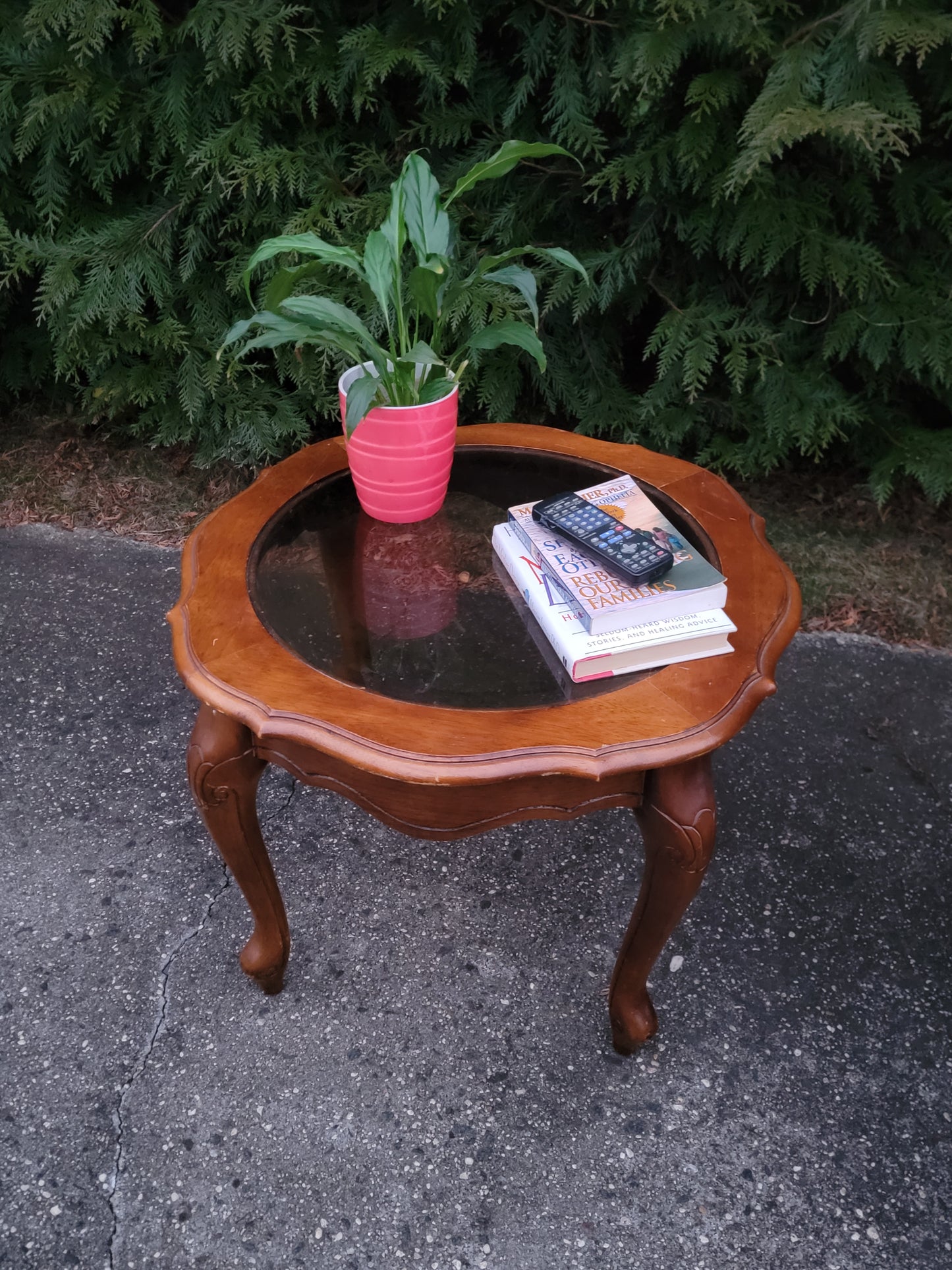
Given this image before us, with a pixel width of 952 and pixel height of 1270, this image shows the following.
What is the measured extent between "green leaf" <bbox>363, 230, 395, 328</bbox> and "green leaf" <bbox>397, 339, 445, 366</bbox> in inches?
4.2

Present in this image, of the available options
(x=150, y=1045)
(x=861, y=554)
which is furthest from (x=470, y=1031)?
(x=861, y=554)

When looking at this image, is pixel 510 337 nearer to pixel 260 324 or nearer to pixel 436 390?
pixel 436 390

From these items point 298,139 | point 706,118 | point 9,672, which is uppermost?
point 706,118

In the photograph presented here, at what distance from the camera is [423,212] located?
1.41 metres

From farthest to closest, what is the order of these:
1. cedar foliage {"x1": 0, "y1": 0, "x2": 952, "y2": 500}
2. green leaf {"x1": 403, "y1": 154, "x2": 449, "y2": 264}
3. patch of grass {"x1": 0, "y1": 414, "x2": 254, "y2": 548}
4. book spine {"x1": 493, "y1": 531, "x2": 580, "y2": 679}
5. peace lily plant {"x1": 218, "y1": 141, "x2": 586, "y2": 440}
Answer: patch of grass {"x1": 0, "y1": 414, "x2": 254, "y2": 548}
cedar foliage {"x1": 0, "y1": 0, "x2": 952, "y2": 500}
green leaf {"x1": 403, "y1": 154, "x2": 449, "y2": 264}
peace lily plant {"x1": 218, "y1": 141, "x2": 586, "y2": 440}
book spine {"x1": 493, "y1": 531, "x2": 580, "y2": 679}

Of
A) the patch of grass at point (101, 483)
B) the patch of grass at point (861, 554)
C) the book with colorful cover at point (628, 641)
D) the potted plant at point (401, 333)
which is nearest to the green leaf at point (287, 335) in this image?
the potted plant at point (401, 333)

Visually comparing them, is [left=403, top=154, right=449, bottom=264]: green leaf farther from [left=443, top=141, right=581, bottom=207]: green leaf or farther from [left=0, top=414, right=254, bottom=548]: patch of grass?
[left=0, top=414, right=254, bottom=548]: patch of grass

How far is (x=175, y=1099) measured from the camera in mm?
1417

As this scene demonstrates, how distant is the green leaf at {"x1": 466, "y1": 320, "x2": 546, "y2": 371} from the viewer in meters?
1.34

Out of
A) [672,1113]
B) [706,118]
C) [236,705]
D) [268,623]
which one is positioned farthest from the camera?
[706,118]

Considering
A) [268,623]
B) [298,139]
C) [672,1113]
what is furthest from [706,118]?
[672,1113]

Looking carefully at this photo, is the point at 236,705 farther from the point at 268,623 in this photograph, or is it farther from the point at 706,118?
the point at 706,118

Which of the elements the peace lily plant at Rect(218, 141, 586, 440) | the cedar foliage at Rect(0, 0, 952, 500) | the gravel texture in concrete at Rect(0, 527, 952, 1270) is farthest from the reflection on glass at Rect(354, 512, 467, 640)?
the cedar foliage at Rect(0, 0, 952, 500)

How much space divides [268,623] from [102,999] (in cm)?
79
